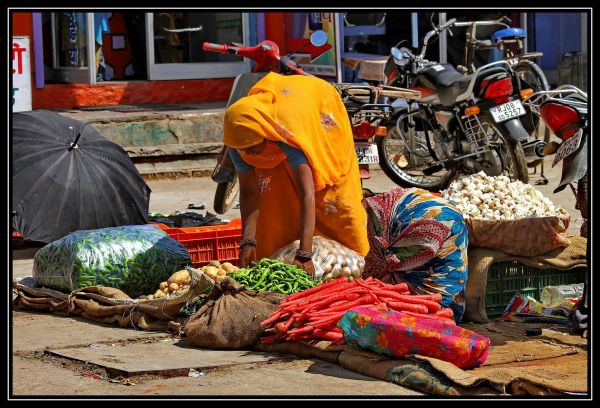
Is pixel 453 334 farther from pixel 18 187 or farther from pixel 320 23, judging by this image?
pixel 320 23

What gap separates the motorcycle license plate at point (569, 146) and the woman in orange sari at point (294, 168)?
4.68ft

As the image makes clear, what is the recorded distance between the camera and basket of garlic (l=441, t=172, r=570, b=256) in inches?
277

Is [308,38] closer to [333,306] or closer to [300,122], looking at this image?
[300,122]

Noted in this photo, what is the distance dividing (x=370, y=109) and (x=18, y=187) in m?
2.92

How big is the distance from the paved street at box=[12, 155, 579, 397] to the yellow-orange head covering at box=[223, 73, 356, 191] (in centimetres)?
129

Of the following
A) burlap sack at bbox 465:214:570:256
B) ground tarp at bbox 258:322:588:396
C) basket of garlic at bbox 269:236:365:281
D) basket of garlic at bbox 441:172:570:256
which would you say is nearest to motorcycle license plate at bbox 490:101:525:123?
basket of garlic at bbox 441:172:570:256

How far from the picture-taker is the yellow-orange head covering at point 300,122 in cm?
726

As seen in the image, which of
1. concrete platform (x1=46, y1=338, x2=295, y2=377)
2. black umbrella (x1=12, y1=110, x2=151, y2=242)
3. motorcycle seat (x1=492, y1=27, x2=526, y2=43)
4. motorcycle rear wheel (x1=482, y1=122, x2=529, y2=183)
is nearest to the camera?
concrete platform (x1=46, y1=338, x2=295, y2=377)

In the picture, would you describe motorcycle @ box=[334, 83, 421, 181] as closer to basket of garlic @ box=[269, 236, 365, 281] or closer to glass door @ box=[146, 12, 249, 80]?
basket of garlic @ box=[269, 236, 365, 281]

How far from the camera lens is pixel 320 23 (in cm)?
1534

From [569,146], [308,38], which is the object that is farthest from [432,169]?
[569,146]

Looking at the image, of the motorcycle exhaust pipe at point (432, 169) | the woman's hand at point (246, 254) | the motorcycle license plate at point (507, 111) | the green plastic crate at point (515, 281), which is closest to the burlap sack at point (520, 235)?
the green plastic crate at point (515, 281)

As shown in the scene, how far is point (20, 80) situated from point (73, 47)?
3.22 metres

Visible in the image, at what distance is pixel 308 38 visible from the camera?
1539 centimetres
